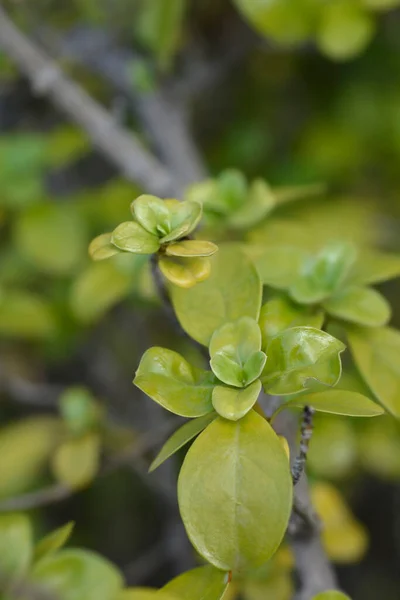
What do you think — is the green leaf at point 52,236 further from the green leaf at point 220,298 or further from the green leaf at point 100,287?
the green leaf at point 220,298

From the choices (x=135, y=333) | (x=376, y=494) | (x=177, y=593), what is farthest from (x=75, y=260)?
(x=376, y=494)

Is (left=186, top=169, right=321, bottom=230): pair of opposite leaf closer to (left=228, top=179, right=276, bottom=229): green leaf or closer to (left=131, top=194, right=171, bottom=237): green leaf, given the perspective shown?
(left=228, top=179, right=276, bottom=229): green leaf

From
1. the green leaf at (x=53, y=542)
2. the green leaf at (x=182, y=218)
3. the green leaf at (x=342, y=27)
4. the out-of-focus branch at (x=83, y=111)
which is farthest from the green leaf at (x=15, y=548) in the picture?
the green leaf at (x=342, y=27)

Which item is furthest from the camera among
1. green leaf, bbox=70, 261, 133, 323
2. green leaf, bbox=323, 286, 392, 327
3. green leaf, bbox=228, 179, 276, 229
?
green leaf, bbox=70, 261, 133, 323

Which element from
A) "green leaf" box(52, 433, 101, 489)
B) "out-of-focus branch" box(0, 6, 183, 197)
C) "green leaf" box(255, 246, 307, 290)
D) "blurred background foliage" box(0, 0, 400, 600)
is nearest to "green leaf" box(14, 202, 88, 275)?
"blurred background foliage" box(0, 0, 400, 600)

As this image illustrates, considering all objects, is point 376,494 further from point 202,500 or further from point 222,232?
point 202,500

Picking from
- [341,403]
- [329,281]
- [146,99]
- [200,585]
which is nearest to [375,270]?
[329,281]
